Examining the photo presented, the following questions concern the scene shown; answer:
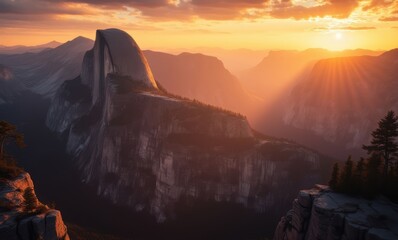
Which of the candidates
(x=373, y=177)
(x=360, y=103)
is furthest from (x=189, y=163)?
(x=360, y=103)

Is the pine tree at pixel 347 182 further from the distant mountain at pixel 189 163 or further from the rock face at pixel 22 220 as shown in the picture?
the rock face at pixel 22 220

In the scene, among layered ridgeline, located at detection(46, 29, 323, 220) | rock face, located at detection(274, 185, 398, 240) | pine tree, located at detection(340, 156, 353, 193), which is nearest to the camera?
rock face, located at detection(274, 185, 398, 240)

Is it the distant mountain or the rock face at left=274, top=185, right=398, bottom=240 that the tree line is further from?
the distant mountain

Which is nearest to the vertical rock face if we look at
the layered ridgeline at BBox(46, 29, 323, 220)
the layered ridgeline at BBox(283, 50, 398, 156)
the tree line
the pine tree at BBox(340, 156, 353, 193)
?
the layered ridgeline at BBox(46, 29, 323, 220)

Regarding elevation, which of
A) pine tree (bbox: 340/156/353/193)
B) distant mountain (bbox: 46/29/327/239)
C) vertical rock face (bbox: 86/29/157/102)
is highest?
vertical rock face (bbox: 86/29/157/102)

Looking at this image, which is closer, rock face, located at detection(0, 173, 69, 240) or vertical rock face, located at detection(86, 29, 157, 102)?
rock face, located at detection(0, 173, 69, 240)

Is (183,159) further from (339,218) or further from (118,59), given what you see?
(118,59)

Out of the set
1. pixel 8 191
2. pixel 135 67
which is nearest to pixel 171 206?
pixel 8 191
